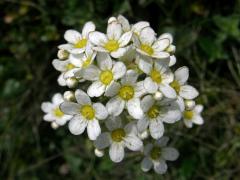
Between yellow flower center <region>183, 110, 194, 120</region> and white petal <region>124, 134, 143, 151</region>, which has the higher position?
white petal <region>124, 134, 143, 151</region>

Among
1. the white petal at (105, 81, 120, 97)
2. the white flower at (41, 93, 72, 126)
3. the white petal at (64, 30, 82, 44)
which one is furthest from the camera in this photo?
the white flower at (41, 93, 72, 126)

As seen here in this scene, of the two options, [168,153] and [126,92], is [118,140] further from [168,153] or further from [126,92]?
[168,153]

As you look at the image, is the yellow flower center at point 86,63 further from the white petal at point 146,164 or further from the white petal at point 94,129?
the white petal at point 146,164

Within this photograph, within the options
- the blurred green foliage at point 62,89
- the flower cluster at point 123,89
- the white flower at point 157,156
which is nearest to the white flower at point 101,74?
the flower cluster at point 123,89

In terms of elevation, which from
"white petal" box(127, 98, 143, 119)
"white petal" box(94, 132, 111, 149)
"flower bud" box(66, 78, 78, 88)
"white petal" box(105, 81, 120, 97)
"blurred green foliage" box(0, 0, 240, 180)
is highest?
"white petal" box(105, 81, 120, 97)

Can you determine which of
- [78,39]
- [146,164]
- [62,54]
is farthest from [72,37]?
[146,164]

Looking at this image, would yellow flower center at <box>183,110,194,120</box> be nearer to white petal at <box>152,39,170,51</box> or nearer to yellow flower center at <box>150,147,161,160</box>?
yellow flower center at <box>150,147,161,160</box>

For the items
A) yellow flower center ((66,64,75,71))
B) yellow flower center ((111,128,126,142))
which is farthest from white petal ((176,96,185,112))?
yellow flower center ((66,64,75,71))
